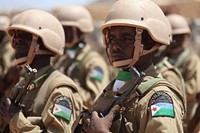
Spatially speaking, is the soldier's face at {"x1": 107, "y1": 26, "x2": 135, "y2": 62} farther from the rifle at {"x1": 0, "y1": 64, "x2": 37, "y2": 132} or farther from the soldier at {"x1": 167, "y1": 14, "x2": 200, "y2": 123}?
the soldier at {"x1": 167, "y1": 14, "x2": 200, "y2": 123}

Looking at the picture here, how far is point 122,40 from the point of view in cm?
445

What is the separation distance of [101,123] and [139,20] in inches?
32.9

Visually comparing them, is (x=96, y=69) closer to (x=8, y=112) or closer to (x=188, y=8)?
(x=8, y=112)

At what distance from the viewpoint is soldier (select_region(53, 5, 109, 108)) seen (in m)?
8.12

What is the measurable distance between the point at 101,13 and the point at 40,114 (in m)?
18.4

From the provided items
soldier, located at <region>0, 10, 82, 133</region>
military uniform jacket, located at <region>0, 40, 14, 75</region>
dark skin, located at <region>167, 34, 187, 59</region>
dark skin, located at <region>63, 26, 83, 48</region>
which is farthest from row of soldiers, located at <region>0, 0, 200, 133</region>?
military uniform jacket, located at <region>0, 40, 14, 75</region>

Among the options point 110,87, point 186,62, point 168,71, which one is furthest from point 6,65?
point 110,87

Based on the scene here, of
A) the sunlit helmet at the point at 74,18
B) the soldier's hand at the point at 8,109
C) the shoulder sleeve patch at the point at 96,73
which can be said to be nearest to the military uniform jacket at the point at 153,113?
the soldier's hand at the point at 8,109

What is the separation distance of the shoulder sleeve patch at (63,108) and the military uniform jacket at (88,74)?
3.09 m

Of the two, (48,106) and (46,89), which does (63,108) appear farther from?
(46,89)

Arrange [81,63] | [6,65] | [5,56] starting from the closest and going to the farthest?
1. [81,63]
2. [6,65]
3. [5,56]

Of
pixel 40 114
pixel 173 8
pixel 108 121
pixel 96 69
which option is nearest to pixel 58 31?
pixel 40 114

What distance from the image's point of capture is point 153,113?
4051mm

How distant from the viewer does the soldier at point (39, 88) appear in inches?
193
